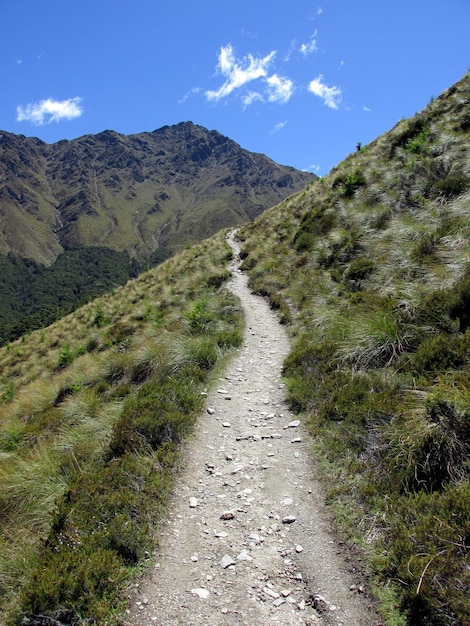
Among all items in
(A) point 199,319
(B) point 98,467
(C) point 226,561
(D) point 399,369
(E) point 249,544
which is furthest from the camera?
(A) point 199,319

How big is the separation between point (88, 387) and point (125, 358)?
1459 mm

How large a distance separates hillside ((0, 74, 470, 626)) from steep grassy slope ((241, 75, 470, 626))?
0.03 metres

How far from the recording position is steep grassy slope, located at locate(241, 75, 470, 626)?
381 centimetres

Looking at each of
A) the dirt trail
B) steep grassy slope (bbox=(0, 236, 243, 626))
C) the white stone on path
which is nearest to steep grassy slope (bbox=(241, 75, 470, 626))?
the dirt trail

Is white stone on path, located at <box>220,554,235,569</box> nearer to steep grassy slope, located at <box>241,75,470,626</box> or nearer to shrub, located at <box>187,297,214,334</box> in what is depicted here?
steep grassy slope, located at <box>241,75,470,626</box>

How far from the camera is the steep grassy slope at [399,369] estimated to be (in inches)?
150

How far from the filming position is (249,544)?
467cm

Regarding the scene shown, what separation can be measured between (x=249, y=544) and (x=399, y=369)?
4051 mm

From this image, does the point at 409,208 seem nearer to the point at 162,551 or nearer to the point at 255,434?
the point at 255,434

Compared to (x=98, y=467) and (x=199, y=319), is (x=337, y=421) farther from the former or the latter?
(x=199, y=319)

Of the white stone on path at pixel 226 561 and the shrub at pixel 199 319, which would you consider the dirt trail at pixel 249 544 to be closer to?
the white stone on path at pixel 226 561

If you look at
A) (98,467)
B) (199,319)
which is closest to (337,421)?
(98,467)

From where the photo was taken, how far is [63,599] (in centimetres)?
377

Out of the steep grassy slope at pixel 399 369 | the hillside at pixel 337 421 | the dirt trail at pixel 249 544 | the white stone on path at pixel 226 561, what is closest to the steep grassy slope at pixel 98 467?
the hillside at pixel 337 421
